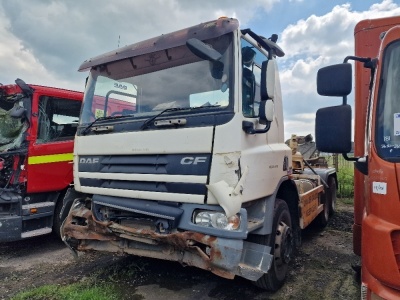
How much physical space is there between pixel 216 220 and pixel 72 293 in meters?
1.87

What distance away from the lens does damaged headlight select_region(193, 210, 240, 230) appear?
2828 mm

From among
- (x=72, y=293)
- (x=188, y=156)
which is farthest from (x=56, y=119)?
(x=188, y=156)

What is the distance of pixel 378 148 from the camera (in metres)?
2.33

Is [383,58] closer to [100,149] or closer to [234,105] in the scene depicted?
[234,105]

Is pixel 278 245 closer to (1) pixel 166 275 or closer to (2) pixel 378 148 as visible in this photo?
(1) pixel 166 275

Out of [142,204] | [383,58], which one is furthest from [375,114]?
[142,204]

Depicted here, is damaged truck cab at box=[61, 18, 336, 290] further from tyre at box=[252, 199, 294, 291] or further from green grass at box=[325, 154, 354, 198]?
green grass at box=[325, 154, 354, 198]

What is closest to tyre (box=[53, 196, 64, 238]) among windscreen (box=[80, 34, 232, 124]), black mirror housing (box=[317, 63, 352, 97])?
windscreen (box=[80, 34, 232, 124])

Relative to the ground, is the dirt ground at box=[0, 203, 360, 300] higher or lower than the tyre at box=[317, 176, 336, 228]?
lower

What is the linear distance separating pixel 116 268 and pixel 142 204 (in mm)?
1562

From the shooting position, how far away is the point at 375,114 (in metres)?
2.40

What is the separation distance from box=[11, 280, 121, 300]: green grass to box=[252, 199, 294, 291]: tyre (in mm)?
1598

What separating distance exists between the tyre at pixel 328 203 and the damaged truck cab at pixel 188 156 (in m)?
2.82

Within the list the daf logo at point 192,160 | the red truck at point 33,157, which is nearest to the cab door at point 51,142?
the red truck at point 33,157
